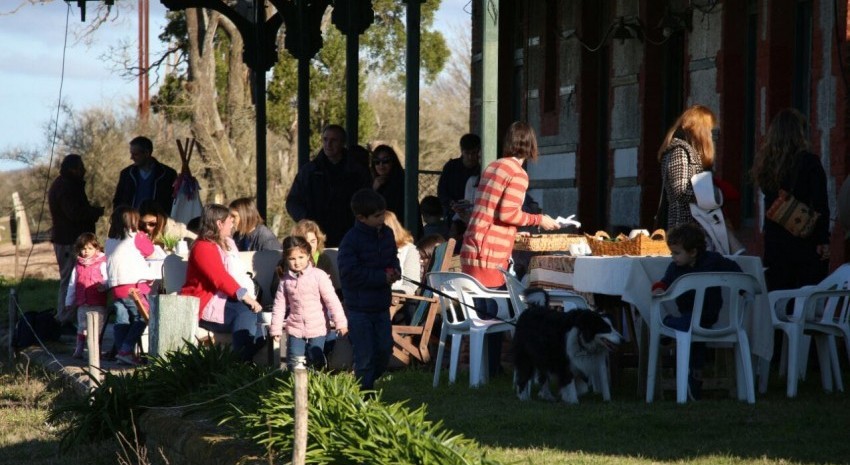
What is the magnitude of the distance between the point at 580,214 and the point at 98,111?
17741 mm

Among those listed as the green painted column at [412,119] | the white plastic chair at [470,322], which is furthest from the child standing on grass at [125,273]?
the white plastic chair at [470,322]

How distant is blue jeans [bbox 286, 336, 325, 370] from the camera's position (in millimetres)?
10320

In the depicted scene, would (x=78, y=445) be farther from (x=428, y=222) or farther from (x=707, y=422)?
(x=428, y=222)

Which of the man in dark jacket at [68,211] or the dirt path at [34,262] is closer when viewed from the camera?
the man in dark jacket at [68,211]

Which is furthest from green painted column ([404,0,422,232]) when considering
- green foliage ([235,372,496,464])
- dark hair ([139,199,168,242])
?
green foliage ([235,372,496,464])

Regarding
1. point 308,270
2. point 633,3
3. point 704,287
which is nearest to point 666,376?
point 704,287

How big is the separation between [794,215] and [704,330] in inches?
52.2

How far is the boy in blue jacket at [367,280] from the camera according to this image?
925cm

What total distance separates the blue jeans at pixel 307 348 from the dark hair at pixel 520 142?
181cm

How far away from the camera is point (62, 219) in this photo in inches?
598

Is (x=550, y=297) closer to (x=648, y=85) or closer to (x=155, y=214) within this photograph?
(x=155, y=214)

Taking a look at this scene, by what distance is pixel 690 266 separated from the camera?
905cm

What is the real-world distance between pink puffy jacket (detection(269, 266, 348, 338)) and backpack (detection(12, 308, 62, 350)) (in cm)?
446

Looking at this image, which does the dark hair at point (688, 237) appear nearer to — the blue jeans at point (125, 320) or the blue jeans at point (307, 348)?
the blue jeans at point (307, 348)
